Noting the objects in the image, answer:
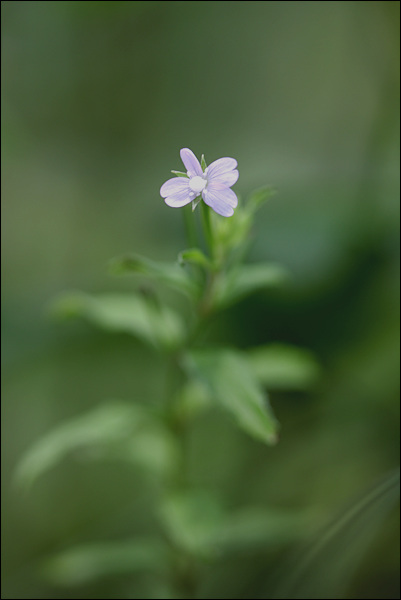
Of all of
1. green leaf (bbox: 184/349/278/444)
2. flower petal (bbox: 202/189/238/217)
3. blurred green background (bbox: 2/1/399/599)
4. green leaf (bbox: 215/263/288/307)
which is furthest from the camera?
blurred green background (bbox: 2/1/399/599)

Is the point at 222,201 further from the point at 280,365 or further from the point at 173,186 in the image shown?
the point at 280,365

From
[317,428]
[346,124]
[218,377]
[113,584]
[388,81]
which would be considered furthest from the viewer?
[346,124]

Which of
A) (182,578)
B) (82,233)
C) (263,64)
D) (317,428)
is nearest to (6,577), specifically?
(182,578)

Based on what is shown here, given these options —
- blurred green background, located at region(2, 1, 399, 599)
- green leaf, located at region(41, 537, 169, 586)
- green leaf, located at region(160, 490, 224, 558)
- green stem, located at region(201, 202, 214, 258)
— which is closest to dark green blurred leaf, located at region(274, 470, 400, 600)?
blurred green background, located at region(2, 1, 399, 599)

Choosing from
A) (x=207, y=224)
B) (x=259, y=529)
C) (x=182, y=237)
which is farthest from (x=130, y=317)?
(x=182, y=237)

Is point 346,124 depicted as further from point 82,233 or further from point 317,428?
point 317,428

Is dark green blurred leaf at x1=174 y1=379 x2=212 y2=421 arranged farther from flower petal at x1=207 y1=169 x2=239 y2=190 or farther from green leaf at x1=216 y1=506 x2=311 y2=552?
flower petal at x1=207 y1=169 x2=239 y2=190

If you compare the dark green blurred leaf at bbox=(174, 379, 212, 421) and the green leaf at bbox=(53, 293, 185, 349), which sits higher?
the green leaf at bbox=(53, 293, 185, 349)
